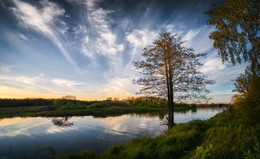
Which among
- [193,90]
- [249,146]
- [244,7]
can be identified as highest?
[244,7]

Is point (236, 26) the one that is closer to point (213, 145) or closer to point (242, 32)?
point (242, 32)

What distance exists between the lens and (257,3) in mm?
6520

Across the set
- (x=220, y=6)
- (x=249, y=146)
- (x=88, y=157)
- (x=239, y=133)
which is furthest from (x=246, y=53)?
(x=88, y=157)

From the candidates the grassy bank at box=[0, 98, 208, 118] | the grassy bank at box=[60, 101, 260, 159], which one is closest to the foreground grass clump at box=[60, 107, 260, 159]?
the grassy bank at box=[60, 101, 260, 159]

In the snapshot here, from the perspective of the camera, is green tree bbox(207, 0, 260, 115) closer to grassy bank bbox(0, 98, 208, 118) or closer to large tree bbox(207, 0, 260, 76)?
large tree bbox(207, 0, 260, 76)

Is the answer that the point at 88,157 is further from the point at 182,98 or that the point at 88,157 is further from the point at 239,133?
the point at 182,98

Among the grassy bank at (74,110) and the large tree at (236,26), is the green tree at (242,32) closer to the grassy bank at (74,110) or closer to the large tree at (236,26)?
the large tree at (236,26)

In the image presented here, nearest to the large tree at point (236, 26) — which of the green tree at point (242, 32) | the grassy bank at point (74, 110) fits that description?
the green tree at point (242, 32)

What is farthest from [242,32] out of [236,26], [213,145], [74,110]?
[74,110]

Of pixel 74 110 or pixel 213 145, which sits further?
pixel 74 110

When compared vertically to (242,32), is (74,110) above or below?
below

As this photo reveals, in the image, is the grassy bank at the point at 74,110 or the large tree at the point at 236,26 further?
the grassy bank at the point at 74,110

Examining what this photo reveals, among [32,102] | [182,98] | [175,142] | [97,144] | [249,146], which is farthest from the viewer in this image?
[32,102]

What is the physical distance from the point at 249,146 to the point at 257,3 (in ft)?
22.5
